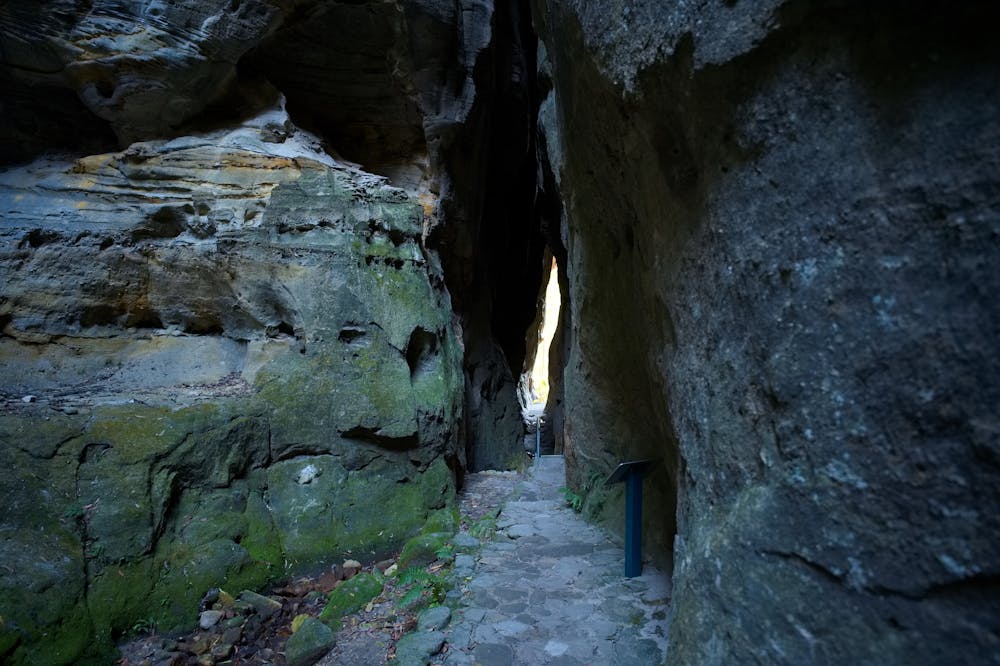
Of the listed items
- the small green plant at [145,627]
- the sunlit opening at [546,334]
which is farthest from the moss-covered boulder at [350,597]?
the sunlit opening at [546,334]

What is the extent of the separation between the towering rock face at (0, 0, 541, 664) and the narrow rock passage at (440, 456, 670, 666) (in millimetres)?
1390

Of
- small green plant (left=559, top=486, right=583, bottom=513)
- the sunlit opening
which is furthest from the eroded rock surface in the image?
the sunlit opening

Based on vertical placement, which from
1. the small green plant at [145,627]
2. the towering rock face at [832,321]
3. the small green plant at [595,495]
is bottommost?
the small green plant at [145,627]

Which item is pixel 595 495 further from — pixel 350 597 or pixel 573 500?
pixel 350 597

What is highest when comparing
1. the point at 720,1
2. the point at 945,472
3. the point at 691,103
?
the point at 720,1

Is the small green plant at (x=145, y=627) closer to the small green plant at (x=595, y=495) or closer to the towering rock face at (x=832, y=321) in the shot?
the towering rock face at (x=832, y=321)

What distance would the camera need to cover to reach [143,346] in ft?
21.2

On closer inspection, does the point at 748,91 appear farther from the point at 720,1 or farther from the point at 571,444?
the point at 571,444

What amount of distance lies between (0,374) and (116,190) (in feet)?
9.08

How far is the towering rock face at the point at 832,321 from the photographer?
144 cm

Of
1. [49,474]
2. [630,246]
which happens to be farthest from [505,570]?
[49,474]

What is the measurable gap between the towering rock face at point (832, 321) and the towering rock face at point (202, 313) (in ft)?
14.0

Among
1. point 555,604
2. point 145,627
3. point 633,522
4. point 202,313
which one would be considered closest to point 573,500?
point 633,522

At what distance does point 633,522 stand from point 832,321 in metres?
3.19
